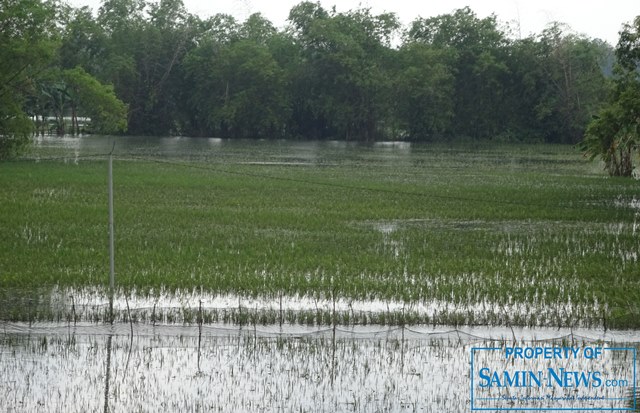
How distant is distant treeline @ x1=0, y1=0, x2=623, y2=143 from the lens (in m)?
75.2

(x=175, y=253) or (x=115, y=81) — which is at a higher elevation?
(x=115, y=81)

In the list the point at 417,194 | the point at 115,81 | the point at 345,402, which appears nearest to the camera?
the point at 345,402

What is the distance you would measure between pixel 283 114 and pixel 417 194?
51754 mm

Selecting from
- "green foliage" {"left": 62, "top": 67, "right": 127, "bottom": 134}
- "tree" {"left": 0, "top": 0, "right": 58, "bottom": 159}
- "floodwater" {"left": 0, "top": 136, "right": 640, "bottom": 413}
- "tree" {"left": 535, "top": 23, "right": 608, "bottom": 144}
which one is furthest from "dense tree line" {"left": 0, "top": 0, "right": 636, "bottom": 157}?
"floodwater" {"left": 0, "top": 136, "right": 640, "bottom": 413}

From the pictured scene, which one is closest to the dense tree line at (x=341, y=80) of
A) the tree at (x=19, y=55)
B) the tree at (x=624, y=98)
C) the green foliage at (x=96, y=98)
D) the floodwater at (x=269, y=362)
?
the green foliage at (x=96, y=98)

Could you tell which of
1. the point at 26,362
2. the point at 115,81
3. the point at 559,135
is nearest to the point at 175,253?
the point at 26,362

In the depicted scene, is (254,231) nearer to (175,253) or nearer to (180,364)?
(175,253)

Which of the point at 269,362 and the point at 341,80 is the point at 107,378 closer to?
the point at 269,362

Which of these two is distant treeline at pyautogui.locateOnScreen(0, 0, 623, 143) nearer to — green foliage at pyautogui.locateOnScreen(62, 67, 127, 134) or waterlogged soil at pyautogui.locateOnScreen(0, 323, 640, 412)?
green foliage at pyautogui.locateOnScreen(62, 67, 127, 134)

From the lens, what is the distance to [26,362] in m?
8.65

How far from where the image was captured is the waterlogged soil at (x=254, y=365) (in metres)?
7.64

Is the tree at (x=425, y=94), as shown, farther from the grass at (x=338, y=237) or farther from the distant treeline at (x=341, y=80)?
the grass at (x=338, y=237)

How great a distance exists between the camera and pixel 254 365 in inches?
342
